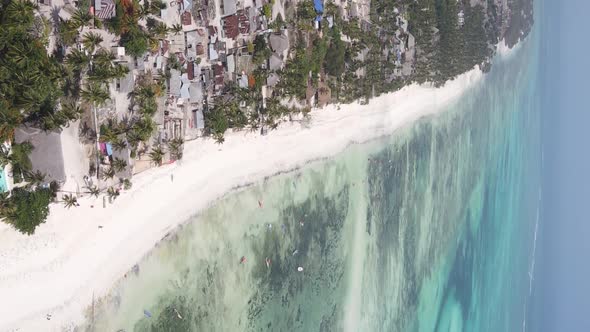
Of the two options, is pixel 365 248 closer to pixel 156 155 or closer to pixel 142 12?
pixel 156 155

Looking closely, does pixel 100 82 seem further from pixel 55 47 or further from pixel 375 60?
pixel 375 60

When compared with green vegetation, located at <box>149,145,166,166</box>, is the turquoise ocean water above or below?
below

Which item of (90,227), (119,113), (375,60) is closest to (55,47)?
(119,113)

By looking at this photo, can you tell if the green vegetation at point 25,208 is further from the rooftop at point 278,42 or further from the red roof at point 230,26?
the rooftop at point 278,42

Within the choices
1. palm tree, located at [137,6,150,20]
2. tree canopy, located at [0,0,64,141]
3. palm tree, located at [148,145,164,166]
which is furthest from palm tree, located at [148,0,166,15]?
palm tree, located at [148,145,164,166]

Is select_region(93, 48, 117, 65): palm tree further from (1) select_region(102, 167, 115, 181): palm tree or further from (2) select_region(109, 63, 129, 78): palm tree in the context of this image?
(1) select_region(102, 167, 115, 181): palm tree

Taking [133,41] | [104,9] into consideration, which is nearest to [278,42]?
[133,41]
